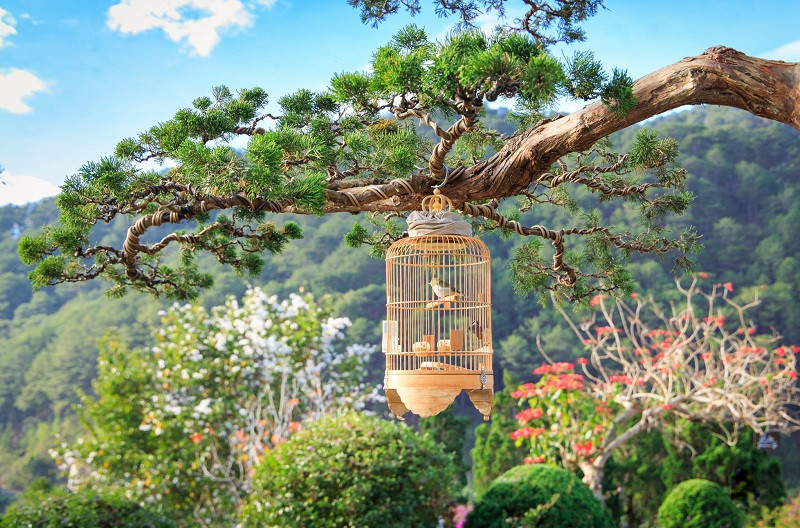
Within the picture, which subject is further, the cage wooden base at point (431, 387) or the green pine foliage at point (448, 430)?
the green pine foliage at point (448, 430)

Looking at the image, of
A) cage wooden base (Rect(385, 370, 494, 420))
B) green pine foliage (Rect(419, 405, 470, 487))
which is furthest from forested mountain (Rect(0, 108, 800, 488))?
cage wooden base (Rect(385, 370, 494, 420))

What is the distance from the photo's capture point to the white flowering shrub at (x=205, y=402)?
7.11 metres

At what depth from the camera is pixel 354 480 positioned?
15.0 ft

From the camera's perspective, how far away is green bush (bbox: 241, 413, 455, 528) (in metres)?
4.55

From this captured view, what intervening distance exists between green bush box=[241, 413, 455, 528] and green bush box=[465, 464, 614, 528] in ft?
1.00

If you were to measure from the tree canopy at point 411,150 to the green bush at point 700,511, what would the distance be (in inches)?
128

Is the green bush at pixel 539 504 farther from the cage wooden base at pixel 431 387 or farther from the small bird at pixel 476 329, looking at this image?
the cage wooden base at pixel 431 387

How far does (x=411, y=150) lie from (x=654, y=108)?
2.78 ft

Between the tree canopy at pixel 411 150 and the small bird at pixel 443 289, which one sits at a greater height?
the tree canopy at pixel 411 150

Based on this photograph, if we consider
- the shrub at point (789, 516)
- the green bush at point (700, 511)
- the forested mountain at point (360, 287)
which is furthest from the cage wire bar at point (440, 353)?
the forested mountain at point (360, 287)

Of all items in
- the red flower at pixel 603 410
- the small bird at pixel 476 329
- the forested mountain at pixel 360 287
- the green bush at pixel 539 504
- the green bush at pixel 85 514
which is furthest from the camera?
Result: the forested mountain at pixel 360 287

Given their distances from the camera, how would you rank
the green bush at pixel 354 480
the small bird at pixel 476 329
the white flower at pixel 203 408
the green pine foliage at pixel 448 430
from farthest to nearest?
the green pine foliage at pixel 448 430 < the white flower at pixel 203 408 < the green bush at pixel 354 480 < the small bird at pixel 476 329

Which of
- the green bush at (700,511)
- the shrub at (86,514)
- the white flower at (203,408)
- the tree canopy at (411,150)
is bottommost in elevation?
the green bush at (700,511)

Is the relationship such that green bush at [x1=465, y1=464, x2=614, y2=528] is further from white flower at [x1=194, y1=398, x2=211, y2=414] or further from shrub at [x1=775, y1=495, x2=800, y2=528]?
white flower at [x1=194, y1=398, x2=211, y2=414]
